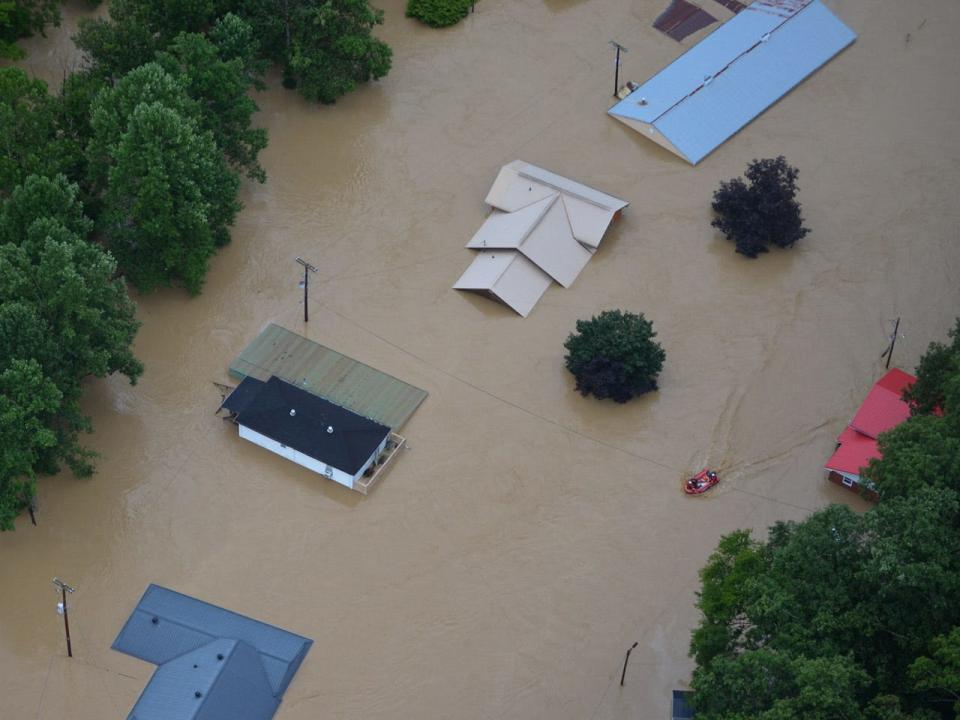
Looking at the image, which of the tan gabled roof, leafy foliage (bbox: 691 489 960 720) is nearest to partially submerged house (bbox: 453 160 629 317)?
the tan gabled roof

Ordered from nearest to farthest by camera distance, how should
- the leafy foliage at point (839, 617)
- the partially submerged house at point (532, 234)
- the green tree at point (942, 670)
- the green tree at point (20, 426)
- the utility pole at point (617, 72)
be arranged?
the green tree at point (942, 670), the leafy foliage at point (839, 617), the green tree at point (20, 426), the partially submerged house at point (532, 234), the utility pole at point (617, 72)

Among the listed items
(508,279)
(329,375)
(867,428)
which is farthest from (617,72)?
(867,428)

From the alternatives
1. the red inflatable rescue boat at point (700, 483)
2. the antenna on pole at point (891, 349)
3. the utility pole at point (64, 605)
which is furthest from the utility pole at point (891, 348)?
the utility pole at point (64, 605)

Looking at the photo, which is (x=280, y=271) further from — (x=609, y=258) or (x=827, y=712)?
(x=827, y=712)

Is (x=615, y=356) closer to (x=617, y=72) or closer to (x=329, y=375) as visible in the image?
(x=329, y=375)

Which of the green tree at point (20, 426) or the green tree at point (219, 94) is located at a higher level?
the green tree at point (219, 94)

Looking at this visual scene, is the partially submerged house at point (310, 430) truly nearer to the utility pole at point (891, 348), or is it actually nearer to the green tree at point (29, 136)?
the green tree at point (29, 136)
